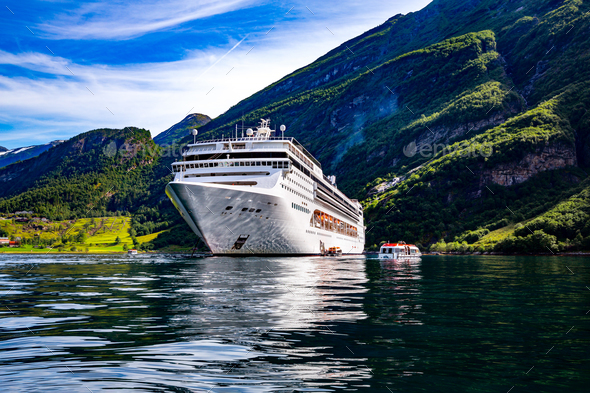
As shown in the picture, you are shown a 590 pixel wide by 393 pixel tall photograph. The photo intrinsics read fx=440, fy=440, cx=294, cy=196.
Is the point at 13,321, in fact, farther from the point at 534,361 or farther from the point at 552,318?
the point at 552,318

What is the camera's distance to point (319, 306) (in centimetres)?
1692

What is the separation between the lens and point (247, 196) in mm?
58219

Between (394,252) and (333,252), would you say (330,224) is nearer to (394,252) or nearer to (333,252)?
(333,252)

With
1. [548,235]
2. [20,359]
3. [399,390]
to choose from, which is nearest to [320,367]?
[399,390]

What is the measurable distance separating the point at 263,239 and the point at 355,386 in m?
56.0

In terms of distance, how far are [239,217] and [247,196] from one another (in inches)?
131

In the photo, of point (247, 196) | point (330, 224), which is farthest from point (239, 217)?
point (330, 224)

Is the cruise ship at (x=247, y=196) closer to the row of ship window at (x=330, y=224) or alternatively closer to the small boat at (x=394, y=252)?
the row of ship window at (x=330, y=224)

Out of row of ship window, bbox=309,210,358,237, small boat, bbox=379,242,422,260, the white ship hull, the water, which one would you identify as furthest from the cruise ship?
the water

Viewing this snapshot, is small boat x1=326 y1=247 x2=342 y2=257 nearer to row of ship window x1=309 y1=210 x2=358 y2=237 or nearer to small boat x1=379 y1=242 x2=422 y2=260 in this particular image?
row of ship window x1=309 y1=210 x2=358 y2=237

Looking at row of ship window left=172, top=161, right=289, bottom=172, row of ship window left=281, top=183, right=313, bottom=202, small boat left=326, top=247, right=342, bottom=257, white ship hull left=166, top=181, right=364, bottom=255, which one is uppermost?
row of ship window left=172, top=161, right=289, bottom=172

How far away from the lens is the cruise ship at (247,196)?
189 ft

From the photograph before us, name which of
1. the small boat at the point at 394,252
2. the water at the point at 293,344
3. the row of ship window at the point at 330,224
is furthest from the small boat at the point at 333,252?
the water at the point at 293,344

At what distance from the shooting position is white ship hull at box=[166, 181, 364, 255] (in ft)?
186
